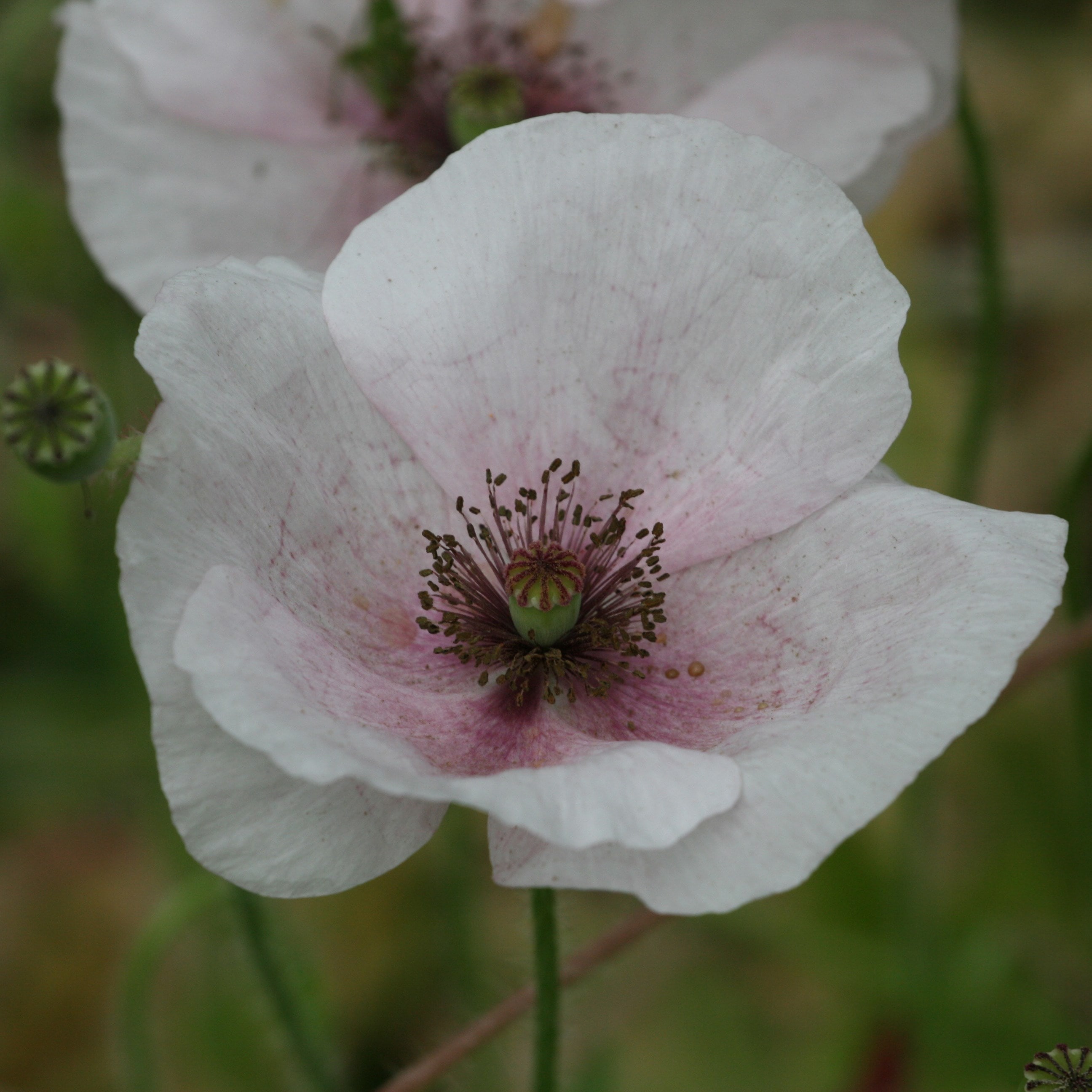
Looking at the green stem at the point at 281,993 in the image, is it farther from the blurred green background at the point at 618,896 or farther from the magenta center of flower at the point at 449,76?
the magenta center of flower at the point at 449,76

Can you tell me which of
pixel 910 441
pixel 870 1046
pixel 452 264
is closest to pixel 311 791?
pixel 452 264

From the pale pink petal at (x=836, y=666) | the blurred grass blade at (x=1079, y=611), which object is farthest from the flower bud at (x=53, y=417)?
the blurred grass blade at (x=1079, y=611)

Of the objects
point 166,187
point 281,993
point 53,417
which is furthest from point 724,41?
point 281,993

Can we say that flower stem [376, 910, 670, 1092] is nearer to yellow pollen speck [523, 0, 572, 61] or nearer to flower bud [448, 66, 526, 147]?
flower bud [448, 66, 526, 147]

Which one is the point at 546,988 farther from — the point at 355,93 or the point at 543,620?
the point at 355,93

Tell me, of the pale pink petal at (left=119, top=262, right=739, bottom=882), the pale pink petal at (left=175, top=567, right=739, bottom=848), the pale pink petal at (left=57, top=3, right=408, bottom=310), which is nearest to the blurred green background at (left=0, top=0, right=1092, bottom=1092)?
the pale pink petal at (left=57, top=3, right=408, bottom=310)

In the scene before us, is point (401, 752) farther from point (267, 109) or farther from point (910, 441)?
point (910, 441)
